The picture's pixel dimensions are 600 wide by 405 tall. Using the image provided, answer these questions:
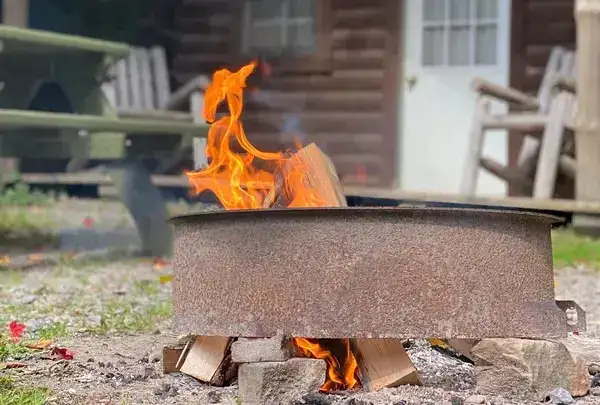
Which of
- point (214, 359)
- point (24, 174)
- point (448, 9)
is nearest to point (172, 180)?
point (24, 174)

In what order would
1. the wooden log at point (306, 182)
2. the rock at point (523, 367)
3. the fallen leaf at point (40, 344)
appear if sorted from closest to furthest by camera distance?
the rock at point (523, 367)
the wooden log at point (306, 182)
the fallen leaf at point (40, 344)

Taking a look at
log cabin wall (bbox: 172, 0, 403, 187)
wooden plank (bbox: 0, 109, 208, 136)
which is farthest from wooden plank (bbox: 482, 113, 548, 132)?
log cabin wall (bbox: 172, 0, 403, 187)

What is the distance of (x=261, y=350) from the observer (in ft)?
9.38

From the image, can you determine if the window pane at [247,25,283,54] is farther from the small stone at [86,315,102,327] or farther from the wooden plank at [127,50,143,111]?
the small stone at [86,315,102,327]

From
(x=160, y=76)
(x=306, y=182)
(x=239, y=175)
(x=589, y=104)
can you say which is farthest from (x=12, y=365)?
(x=160, y=76)

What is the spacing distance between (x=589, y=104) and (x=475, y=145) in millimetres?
1096

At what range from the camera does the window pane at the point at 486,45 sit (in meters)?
11.0

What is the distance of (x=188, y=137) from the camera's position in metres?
7.37

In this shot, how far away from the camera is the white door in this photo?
10945 mm

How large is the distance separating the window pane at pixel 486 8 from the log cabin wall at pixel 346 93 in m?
0.83

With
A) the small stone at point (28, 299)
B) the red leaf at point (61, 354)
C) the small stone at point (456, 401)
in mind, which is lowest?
the small stone at point (28, 299)

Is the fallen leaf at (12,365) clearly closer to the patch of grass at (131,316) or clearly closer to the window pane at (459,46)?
the patch of grass at (131,316)

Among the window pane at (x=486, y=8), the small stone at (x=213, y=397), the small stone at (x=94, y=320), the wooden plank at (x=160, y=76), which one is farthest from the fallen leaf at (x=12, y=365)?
the window pane at (x=486, y=8)

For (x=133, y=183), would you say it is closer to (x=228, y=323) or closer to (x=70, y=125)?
(x=70, y=125)
